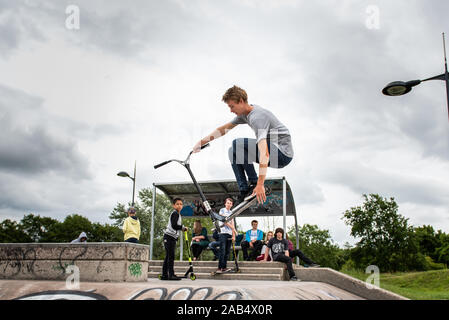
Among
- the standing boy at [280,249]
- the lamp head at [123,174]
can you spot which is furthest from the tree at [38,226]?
the standing boy at [280,249]

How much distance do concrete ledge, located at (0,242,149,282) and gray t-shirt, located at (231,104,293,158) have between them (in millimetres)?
3674

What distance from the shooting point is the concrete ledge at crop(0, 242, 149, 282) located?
22.1 ft

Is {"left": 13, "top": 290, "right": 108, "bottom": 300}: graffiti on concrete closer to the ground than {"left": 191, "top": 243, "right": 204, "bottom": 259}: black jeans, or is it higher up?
closer to the ground

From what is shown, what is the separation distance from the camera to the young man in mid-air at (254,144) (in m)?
4.88

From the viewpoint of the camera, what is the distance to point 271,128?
16.6 feet

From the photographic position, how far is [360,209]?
51406 mm

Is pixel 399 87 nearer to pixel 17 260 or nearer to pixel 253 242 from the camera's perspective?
pixel 253 242

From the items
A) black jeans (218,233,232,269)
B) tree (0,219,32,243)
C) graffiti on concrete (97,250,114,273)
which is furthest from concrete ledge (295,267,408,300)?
tree (0,219,32,243)

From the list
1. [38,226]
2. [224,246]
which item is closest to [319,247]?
[38,226]

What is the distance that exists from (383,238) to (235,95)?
162 ft

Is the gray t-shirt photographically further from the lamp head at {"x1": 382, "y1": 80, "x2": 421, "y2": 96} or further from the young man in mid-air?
the lamp head at {"x1": 382, "y1": 80, "x2": 421, "y2": 96}
